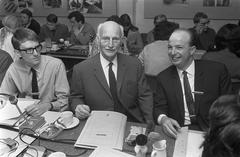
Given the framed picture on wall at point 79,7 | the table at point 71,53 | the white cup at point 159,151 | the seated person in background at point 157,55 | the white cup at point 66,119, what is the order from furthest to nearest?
the framed picture on wall at point 79,7 < the table at point 71,53 < the seated person in background at point 157,55 < the white cup at point 66,119 < the white cup at point 159,151

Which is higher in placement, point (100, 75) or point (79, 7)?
point (79, 7)

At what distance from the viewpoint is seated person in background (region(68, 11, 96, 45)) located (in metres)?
4.98

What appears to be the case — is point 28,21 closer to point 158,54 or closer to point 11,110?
point 158,54

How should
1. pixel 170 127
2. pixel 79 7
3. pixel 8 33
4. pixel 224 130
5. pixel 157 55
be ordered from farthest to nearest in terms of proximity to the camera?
pixel 79 7 < pixel 8 33 < pixel 157 55 < pixel 170 127 < pixel 224 130

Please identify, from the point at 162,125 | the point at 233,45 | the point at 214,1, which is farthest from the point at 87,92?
the point at 214,1

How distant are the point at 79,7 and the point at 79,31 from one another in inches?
51.4

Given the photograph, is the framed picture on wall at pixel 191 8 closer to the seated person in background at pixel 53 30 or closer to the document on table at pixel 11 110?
the seated person in background at pixel 53 30

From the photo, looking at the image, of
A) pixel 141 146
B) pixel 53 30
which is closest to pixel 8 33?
pixel 53 30

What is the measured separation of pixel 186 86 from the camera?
6.68 ft

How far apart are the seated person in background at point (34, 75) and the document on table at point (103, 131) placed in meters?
0.55

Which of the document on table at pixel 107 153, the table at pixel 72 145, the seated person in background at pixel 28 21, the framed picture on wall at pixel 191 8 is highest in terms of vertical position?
the framed picture on wall at pixel 191 8

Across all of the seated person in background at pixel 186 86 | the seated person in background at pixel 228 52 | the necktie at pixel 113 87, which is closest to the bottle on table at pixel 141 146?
the seated person in background at pixel 186 86

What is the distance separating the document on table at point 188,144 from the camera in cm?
139

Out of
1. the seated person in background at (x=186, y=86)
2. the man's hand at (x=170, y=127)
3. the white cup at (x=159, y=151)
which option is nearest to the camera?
the white cup at (x=159, y=151)
